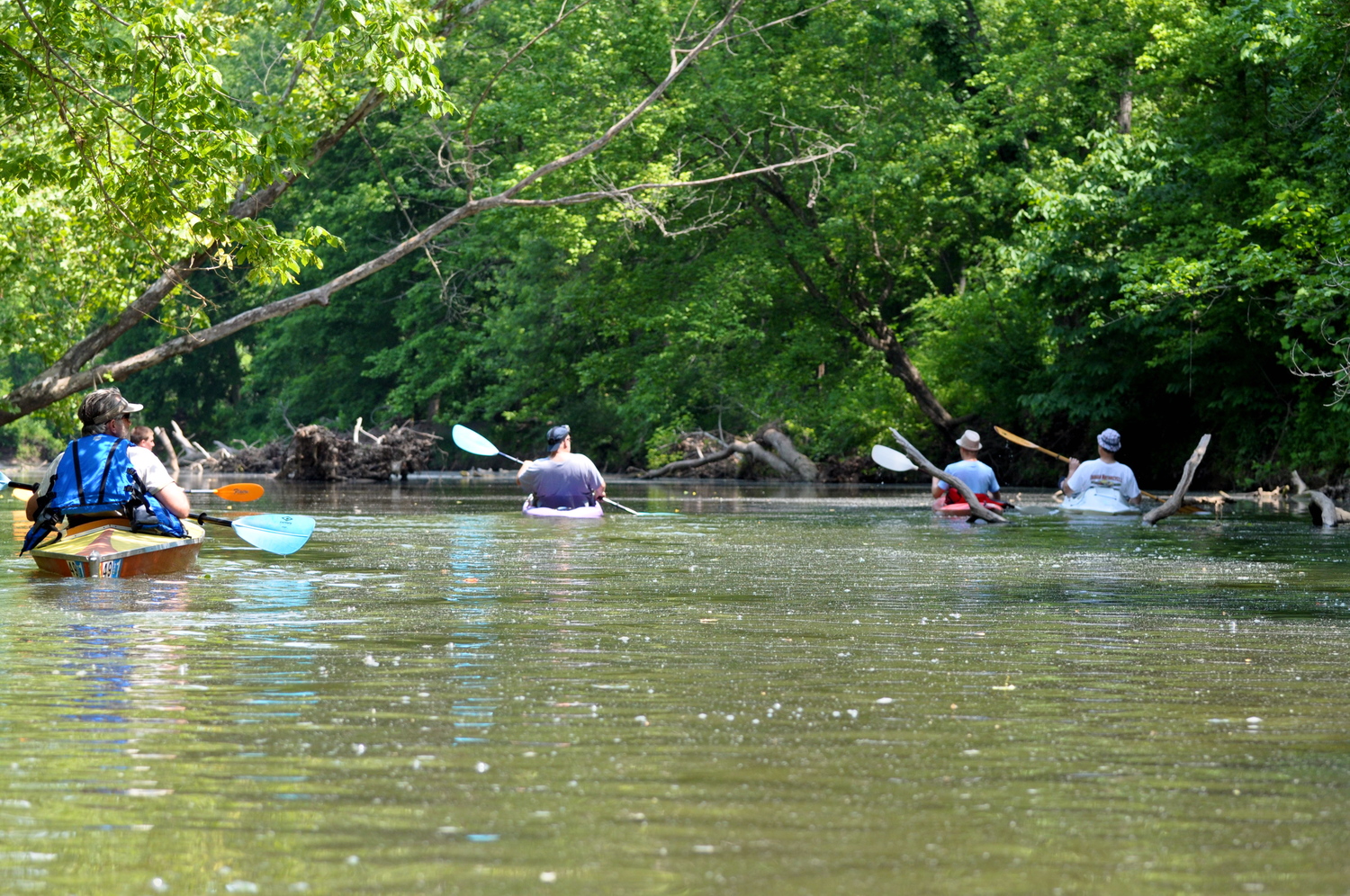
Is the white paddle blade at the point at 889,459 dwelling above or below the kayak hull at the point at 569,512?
above

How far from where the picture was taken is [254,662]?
6.93 metres

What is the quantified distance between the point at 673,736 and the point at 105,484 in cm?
740

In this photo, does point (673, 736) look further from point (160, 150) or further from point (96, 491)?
point (160, 150)

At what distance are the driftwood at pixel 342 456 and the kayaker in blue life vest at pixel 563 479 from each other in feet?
60.6

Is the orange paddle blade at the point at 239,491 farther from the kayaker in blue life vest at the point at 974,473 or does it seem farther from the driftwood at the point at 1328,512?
the driftwood at the point at 1328,512

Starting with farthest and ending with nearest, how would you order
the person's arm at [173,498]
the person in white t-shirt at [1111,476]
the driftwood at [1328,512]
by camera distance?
the person in white t-shirt at [1111,476] < the driftwood at [1328,512] < the person's arm at [173,498]

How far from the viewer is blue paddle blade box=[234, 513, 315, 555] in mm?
12977

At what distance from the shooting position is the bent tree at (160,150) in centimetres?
1311

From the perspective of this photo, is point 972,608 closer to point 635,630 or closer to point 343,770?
point 635,630

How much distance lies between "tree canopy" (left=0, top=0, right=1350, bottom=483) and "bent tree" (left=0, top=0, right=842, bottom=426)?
2.7 inches

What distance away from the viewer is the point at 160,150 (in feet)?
44.1

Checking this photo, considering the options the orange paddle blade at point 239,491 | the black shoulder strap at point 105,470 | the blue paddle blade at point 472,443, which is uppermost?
the blue paddle blade at point 472,443

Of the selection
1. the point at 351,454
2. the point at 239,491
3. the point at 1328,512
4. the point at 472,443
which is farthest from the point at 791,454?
the point at 239,491

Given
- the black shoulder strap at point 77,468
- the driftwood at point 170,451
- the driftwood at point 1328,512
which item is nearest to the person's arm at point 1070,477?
the driftwood at point 1328,512
